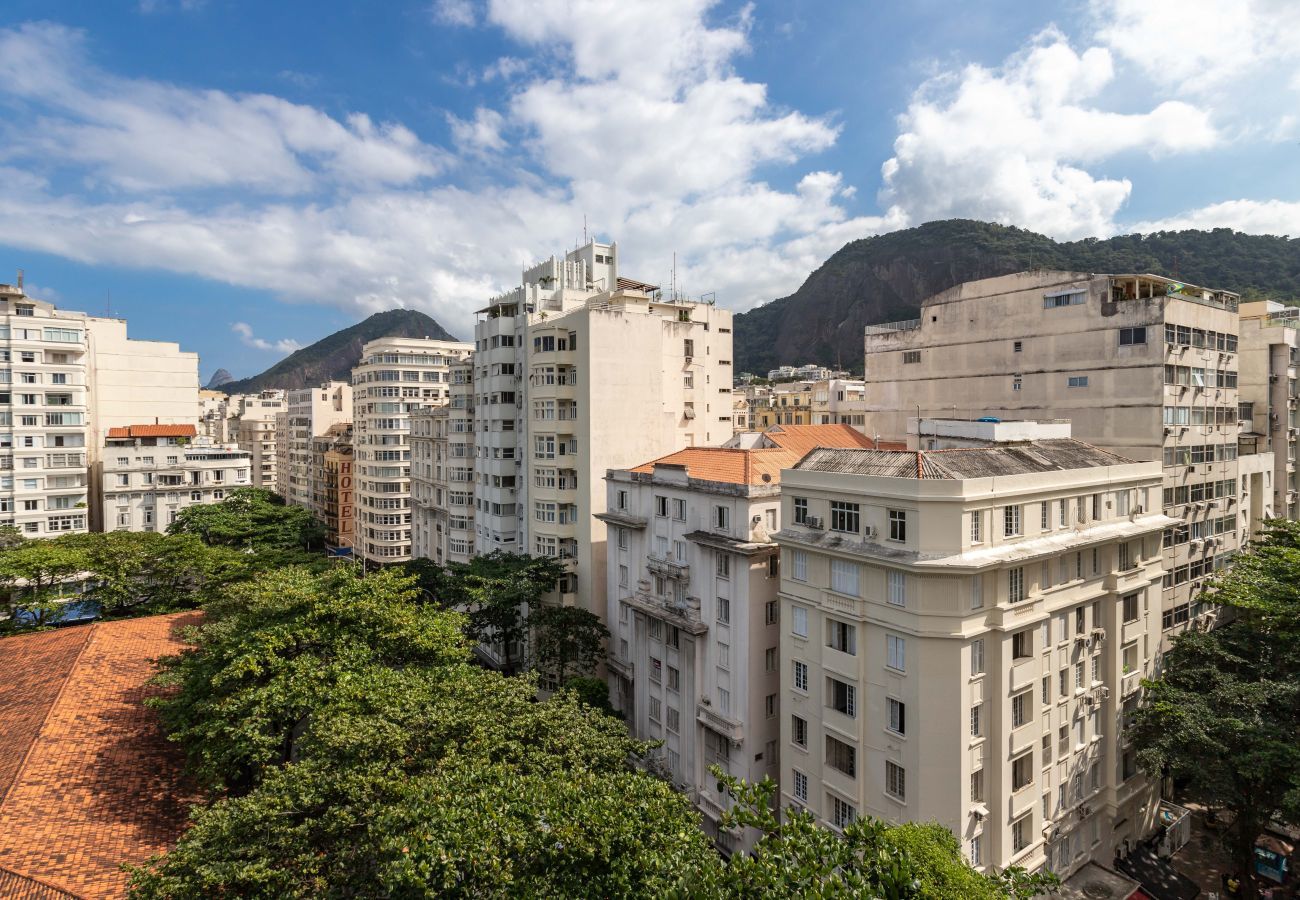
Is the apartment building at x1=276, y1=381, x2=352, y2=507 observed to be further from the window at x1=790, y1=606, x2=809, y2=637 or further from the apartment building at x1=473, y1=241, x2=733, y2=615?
the window at x1=790, y1=606, x2=809, y2=637

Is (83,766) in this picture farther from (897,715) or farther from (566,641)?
(897,715)

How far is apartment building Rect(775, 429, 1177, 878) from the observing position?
26000 mm

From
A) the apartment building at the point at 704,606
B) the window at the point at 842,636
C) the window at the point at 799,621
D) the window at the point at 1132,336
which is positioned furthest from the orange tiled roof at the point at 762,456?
the window at the point at 1132,336

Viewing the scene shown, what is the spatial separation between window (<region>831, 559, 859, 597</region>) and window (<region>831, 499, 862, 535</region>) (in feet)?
4.62

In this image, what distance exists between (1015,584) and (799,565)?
8.88 metres

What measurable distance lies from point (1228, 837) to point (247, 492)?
88.1 m

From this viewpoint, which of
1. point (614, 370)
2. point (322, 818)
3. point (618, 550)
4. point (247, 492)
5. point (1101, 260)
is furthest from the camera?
point (1101, 260)

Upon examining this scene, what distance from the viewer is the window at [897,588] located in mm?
26578

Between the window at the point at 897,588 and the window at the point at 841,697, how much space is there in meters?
4.62

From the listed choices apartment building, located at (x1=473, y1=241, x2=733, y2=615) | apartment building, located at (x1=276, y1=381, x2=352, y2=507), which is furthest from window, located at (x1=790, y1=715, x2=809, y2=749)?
apartment building, located at (x1=276, y1=381, x2=352, y2=507)

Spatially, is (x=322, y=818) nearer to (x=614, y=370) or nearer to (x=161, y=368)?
(x=614, y=370)

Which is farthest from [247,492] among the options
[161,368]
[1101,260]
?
[1101,260]

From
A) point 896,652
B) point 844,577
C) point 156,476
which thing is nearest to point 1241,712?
point 896,652

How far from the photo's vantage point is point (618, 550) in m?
45.4
